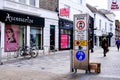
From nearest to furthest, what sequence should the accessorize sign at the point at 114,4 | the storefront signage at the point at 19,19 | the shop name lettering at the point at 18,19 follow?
the accessorize sign at the point at 114,4 → the storefront signage at the point at 19,19 → the shop name lettering at the point at 18,19

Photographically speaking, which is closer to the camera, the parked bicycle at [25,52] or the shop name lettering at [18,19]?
the parked bicycle at [25,52]

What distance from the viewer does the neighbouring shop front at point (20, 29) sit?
2398 centimetres

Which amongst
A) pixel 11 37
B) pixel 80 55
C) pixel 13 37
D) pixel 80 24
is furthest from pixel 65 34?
pixel 80 55

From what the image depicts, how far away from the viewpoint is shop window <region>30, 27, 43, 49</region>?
2835 cm

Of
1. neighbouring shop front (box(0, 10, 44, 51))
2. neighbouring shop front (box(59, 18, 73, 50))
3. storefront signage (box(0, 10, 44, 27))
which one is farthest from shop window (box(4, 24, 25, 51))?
neighbouring shop front (box(59, 18, 73, 50))

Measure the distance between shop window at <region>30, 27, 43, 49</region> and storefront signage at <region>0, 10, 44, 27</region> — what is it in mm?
662

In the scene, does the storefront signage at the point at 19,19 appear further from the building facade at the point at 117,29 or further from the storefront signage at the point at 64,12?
the building facade at the point at 117,29

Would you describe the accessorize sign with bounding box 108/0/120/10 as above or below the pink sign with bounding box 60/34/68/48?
above

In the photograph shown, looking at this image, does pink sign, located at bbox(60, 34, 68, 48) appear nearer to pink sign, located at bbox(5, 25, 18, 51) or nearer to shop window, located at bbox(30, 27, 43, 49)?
shop window, located at bbox(30, 27, 43, 49)

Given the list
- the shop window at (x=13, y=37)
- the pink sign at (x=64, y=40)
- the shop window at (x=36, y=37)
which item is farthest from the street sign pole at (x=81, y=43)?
the pink sign at (x=64, y=40)

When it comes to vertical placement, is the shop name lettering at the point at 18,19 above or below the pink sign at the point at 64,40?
above

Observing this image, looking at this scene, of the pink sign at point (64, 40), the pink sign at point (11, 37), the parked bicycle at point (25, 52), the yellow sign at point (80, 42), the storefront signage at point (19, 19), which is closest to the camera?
the yellow sign at point (80, 42)

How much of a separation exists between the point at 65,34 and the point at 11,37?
13.0 meters

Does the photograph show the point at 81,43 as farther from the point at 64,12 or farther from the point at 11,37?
the point at 64,12
